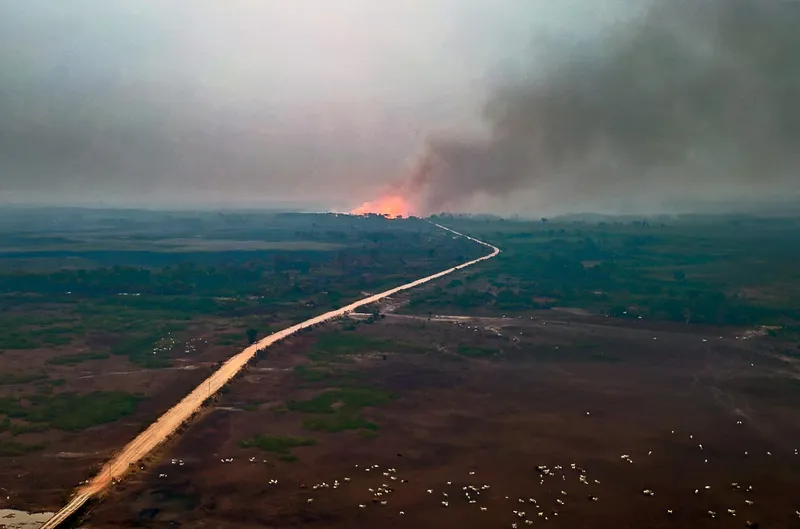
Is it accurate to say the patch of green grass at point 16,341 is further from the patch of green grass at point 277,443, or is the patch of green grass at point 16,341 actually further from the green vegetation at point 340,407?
the patch of green grass at point 277,443

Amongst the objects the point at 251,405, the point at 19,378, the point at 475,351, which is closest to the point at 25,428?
the point at 19,378

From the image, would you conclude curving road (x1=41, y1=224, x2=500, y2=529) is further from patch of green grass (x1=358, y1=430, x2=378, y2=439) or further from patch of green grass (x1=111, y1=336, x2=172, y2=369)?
patch of green grass (x1=358, y1=430, x2=378, y2=439)

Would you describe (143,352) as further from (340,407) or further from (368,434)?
(368,434)

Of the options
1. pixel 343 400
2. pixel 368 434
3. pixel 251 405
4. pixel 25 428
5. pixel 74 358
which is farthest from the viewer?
pixel 74 358

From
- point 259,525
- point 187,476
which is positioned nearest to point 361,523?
point 259,525

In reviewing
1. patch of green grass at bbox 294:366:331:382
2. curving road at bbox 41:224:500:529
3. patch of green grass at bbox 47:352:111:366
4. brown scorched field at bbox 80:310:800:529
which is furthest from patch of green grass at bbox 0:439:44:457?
patch of green grass at bbox 294:366:331:382

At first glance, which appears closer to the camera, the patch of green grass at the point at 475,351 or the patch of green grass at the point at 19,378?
the patch of green grass at the point at 19,378

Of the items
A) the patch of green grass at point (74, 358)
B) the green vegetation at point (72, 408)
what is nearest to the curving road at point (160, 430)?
the green vegetation at point (72, 408)
